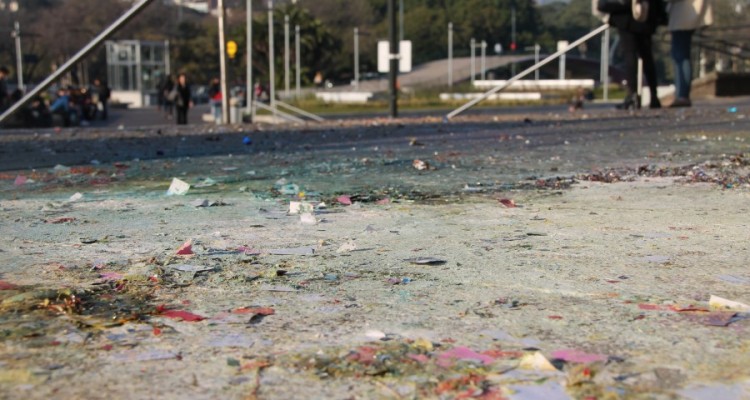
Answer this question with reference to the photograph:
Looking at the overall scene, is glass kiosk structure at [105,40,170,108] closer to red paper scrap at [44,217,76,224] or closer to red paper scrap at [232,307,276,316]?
red paper scrap at [44,217,76,224]

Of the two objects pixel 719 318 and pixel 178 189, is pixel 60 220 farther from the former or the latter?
pixel 719 318

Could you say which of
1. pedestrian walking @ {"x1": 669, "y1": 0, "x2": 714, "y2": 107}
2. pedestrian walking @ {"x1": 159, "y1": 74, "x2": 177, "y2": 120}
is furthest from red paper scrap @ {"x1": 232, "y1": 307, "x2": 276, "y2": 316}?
pedestrian walking @ {"x1": 159, "y1": 74, "x2": 177, "y2": 120}

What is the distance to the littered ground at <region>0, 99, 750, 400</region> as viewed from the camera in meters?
2.66

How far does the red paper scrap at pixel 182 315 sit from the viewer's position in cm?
324

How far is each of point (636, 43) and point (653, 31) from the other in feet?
1.39

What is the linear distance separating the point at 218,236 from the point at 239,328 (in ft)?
5.84

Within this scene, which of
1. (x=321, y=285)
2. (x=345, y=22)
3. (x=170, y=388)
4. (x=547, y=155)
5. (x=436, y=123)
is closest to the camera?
(x=170, y=388)

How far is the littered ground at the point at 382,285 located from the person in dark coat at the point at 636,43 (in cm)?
907

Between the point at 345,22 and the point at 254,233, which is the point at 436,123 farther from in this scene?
the point at 345,22

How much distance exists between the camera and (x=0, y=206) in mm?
6207

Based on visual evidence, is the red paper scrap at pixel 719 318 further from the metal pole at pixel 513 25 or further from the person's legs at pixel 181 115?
the metal pole at pixel 513 25

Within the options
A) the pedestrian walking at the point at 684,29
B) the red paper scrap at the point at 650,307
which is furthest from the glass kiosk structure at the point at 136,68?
the red paper scrap at the point at 650,307

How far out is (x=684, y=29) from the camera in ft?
58.1

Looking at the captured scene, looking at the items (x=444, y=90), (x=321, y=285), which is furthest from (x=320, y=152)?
(x=444, y=90)
